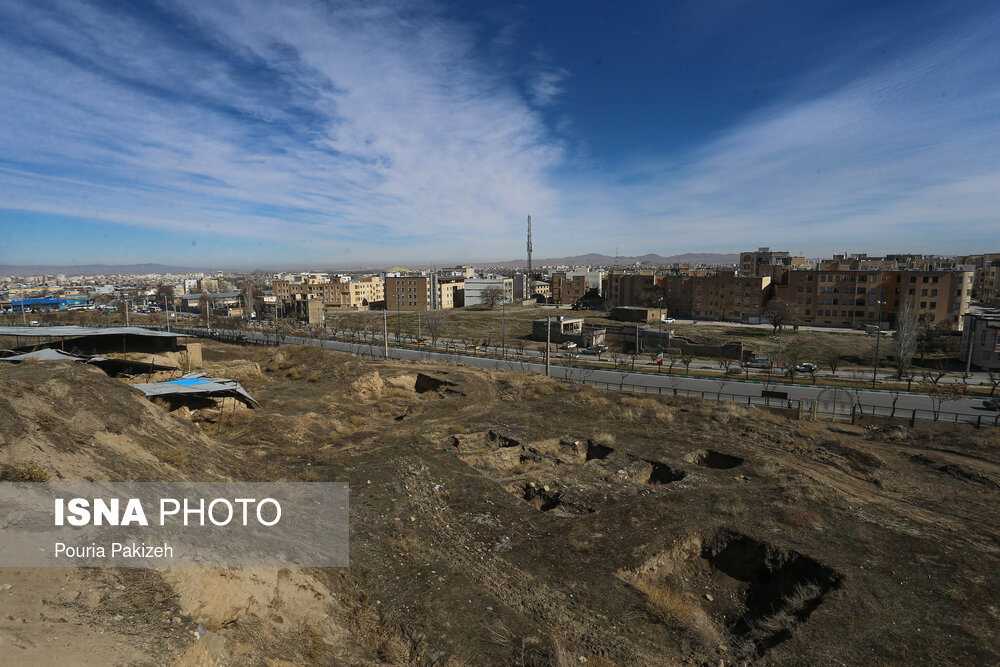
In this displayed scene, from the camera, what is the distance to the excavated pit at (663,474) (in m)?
17.3

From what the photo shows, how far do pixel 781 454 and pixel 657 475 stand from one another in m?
5.84

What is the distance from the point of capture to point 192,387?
20.6 meters

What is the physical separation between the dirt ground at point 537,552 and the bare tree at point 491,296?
299ft

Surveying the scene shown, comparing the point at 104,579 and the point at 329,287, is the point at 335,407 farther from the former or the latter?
the point at 329,287

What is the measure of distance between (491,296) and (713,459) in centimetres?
9737

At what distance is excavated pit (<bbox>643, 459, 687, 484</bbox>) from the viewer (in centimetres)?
1727

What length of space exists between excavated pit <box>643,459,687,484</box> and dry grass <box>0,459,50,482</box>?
17014 millimetres

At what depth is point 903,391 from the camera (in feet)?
116

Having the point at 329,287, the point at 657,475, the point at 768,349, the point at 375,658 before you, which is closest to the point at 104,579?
the point at 375,658

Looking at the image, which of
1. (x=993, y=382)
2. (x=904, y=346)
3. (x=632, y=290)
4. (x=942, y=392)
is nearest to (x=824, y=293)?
(x=632, y=290)

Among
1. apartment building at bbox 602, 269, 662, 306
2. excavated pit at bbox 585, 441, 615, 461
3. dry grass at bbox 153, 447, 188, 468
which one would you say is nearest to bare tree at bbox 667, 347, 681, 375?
excavated pit at bbox 585, 441, 615, 461

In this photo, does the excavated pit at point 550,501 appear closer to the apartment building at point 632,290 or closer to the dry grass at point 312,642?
the dry grass at point 312,642

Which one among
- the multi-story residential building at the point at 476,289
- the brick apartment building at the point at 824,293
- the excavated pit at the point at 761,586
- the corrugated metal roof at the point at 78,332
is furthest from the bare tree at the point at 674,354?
the multi-story residential building at the point at 476,289

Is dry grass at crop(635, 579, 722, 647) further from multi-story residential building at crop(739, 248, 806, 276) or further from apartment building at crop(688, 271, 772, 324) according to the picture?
multi-story residential building at crop(739, 248, 806, 276)
